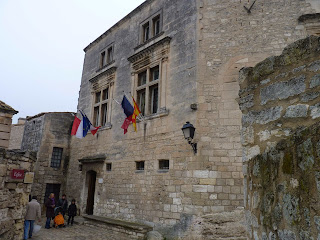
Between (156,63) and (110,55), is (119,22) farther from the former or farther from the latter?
(156,63)

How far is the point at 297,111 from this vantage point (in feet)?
7.57

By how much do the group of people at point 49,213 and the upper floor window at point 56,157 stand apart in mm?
3081

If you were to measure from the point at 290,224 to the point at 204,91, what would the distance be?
20.3ft

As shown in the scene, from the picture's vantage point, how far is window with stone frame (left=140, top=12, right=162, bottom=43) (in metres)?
10.00

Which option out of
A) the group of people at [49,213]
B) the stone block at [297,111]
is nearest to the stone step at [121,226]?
the group of people at [49,213]

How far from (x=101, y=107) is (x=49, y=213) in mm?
4566

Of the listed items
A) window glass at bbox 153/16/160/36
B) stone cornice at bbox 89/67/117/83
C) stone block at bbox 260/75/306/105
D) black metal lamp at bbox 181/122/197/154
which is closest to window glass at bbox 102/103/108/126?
stone cornice at bbox 89/67/117/83

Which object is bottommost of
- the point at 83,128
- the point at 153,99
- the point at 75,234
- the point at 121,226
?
the point at 75,234

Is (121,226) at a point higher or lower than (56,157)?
lower

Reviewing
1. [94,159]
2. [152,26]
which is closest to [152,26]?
[152,26]

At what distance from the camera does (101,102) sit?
38.5ft

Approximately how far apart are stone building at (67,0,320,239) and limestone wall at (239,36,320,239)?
453cm

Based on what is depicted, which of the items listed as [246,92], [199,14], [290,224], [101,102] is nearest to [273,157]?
[290,224]

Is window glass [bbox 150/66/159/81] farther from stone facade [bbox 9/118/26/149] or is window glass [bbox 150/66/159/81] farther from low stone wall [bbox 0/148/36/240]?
stone facade [bbox 9/118/26/149]
